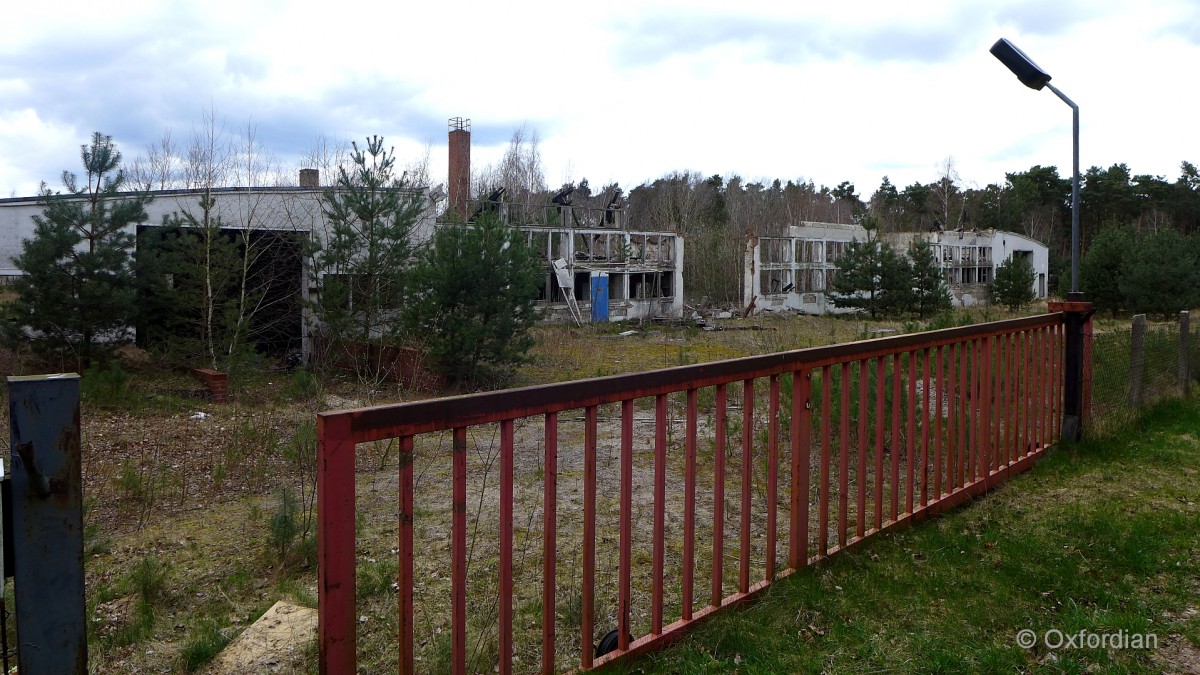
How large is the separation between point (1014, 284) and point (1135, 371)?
34.0m

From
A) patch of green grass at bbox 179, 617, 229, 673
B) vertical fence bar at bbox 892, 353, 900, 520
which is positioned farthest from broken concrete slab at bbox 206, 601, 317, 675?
vertical fence bar at bbox 892, 353, 900, 520

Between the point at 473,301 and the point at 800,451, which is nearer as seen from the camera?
the point at 800,451

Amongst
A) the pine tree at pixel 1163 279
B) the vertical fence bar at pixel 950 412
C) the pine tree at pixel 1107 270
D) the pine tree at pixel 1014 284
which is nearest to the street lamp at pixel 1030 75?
the vertical fence bar at pixel 950 412

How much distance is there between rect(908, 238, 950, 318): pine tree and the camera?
1420 inches

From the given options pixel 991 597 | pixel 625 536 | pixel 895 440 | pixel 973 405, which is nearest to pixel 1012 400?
pixel 973 405

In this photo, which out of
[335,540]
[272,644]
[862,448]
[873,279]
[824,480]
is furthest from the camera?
[873,279]

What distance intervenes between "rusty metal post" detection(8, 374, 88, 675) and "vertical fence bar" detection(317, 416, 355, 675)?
51cm

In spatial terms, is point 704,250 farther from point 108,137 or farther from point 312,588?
point 312,588

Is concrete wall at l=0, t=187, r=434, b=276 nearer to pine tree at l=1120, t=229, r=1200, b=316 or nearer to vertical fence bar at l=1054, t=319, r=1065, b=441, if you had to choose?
vertical fence bar at l=1054, t=319, r=1065, b=441

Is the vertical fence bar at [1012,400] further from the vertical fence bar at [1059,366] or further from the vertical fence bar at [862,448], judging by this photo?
the vertical fence bar at [862,448]

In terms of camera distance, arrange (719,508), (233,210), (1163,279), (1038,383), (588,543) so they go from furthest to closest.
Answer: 1. (1163,279)
2. (233,210)
3. (1038,383)
4. (719,508)
5. (588,543)

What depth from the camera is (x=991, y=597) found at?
3.76 meters

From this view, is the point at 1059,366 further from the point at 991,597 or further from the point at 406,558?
the point at 406,558

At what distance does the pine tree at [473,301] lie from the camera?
1468 cm
